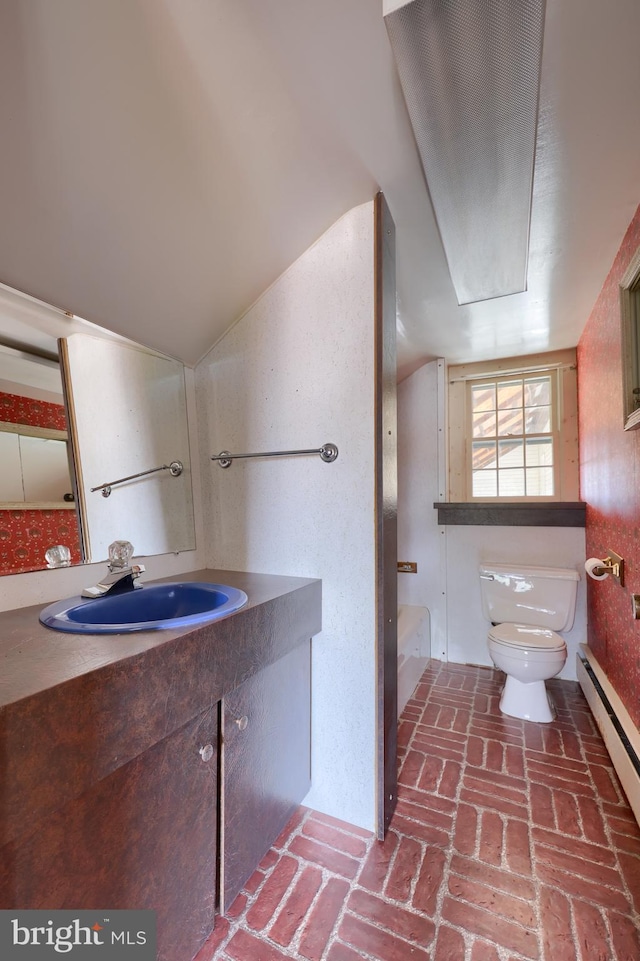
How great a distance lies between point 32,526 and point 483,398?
9.89 ft

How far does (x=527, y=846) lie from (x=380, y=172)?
92.3 inches

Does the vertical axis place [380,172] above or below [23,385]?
above

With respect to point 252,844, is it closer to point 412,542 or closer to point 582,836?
point 582,836

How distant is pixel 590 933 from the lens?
1060 mm

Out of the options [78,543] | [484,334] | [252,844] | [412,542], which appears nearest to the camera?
[252,844]

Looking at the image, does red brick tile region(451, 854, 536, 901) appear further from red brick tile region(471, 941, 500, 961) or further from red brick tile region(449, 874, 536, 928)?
red brick tile region(471, 941, 500, 961)

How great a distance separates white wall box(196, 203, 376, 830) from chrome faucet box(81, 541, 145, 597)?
47 cm

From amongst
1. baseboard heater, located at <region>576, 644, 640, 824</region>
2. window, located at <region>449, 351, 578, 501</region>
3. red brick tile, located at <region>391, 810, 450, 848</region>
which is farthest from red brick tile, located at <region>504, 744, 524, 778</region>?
window, located at <region>449, 351, 578, 501</region>

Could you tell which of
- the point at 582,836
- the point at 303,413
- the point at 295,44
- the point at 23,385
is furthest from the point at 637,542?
the point at 23,385

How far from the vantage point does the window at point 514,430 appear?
2811 mm

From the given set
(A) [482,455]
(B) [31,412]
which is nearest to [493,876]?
(B) [31,412]

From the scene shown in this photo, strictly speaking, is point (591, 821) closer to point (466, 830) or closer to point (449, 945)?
point (466, 830)

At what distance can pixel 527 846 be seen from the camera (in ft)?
4.37

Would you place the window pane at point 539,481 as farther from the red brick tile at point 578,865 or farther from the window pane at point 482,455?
the red brick tile at point 578,865
